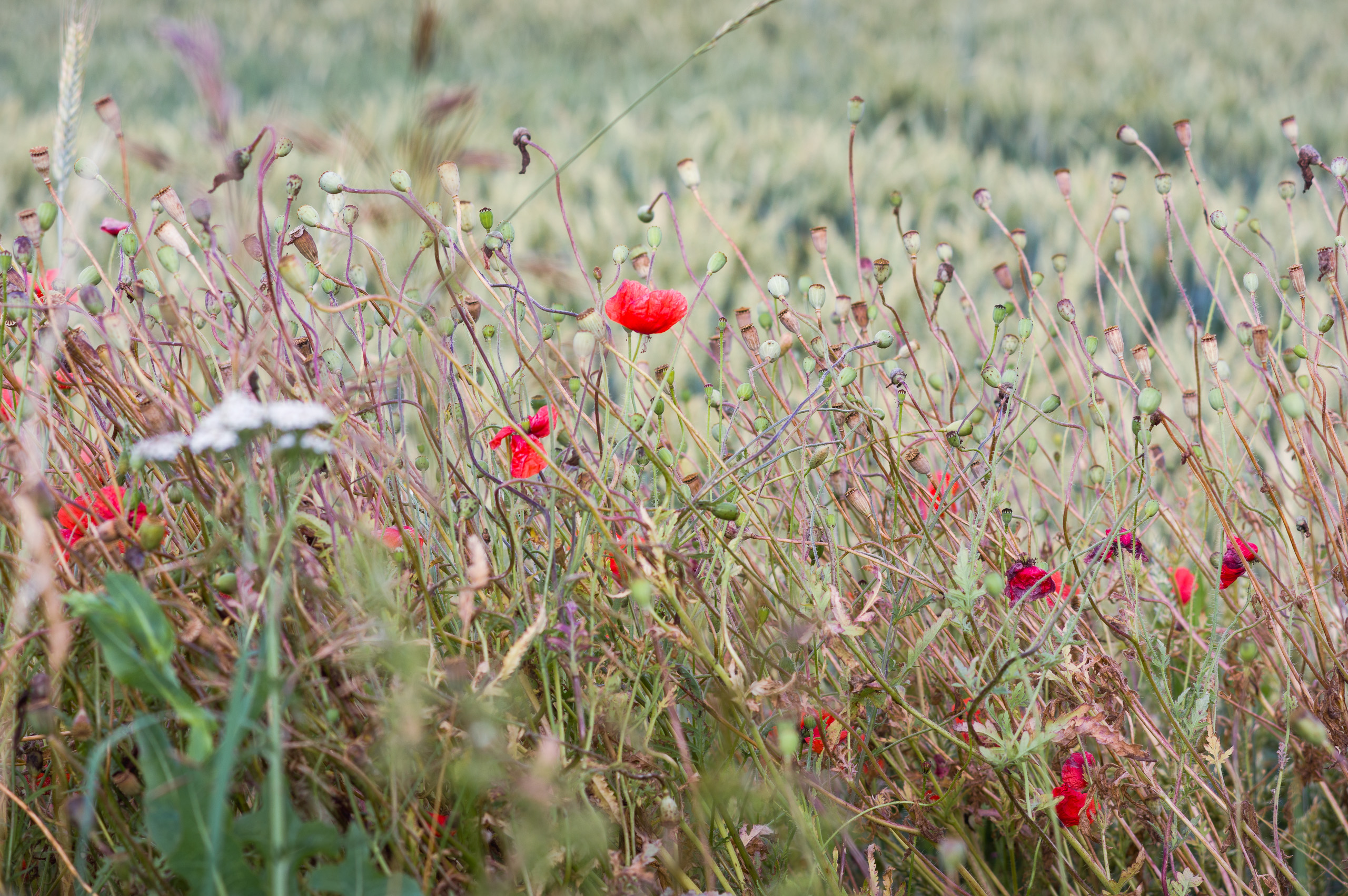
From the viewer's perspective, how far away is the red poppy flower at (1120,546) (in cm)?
67

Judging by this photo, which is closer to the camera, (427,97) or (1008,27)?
(427,97)

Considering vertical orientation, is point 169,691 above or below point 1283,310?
above

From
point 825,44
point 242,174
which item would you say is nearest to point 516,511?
point 242,174

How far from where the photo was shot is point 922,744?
2.83ft

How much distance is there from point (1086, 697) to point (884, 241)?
2.09 meters

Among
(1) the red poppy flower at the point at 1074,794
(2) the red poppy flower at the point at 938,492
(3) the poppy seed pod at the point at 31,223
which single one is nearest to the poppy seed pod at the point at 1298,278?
(2) the red poppy flower at the point at 938,492

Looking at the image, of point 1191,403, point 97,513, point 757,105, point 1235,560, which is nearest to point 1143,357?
point 1191,403

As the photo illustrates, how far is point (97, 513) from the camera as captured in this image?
67cm

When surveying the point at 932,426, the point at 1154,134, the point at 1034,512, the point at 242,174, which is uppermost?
the point at 242,174

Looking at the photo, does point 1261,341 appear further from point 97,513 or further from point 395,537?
point 97,513

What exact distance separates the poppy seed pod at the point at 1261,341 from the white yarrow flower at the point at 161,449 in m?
0.76

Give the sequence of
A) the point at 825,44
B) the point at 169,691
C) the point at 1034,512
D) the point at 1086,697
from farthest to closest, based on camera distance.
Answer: the point at 825,44, the point at 1034,512, the point at 1086,697, the point at 169,691

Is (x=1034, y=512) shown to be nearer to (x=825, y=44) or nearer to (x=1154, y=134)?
(x=1154, y=134)

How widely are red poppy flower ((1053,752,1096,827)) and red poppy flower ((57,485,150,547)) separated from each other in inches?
25.9
